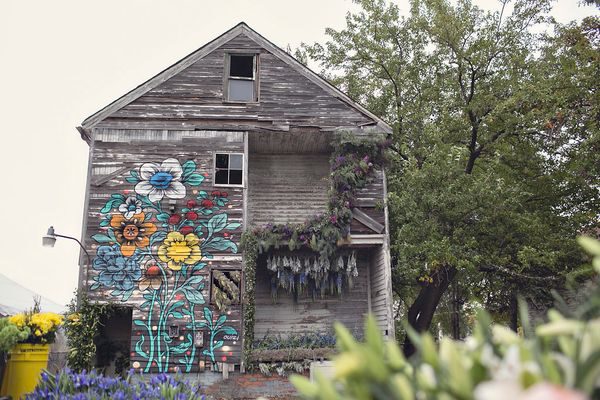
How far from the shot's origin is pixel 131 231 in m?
14.8

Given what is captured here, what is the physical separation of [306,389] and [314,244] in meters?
13.4

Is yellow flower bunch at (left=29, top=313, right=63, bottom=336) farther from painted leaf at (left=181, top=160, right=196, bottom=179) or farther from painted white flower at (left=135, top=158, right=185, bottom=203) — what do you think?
painted leaf at (left=181, top=160, right=196, bottom=179)

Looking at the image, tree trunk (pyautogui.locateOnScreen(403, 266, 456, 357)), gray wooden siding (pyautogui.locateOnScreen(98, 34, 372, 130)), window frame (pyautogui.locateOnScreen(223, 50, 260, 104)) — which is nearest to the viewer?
gray wooden siding (pyautogui.locateOnScreen(98, 34, 372, 130))

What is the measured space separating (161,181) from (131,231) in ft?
5.33

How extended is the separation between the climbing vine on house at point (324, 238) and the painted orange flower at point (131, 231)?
8.84ft

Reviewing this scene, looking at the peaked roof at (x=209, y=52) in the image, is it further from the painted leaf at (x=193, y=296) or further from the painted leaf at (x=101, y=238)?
the painted leaf at (x=193, y=296)

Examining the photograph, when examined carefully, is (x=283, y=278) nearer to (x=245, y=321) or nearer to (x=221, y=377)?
(x=245, y=321)

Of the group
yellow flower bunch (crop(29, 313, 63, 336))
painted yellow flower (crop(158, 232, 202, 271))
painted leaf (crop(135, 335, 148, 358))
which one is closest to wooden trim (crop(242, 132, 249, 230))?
painted yellow flower (crop(158, 232, 202, 271))

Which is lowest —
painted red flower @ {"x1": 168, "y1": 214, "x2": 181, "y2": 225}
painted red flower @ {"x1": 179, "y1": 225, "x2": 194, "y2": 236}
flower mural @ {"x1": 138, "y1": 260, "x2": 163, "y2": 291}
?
flower mural @ {"x1": 138, "y1": 260, "x2": 163, "y2": 291}

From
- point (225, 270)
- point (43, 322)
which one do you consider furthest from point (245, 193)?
point (43, 322)

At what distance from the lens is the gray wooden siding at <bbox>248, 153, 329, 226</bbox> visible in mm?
16922

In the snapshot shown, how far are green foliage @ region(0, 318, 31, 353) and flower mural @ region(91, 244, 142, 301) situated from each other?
7289 mm

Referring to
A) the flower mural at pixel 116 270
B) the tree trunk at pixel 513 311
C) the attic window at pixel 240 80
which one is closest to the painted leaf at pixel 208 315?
the flower mural at pixel 116 270

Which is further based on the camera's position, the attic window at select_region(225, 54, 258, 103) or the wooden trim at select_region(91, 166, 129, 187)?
the attic window at select_region(225, 54, 258, 103)
